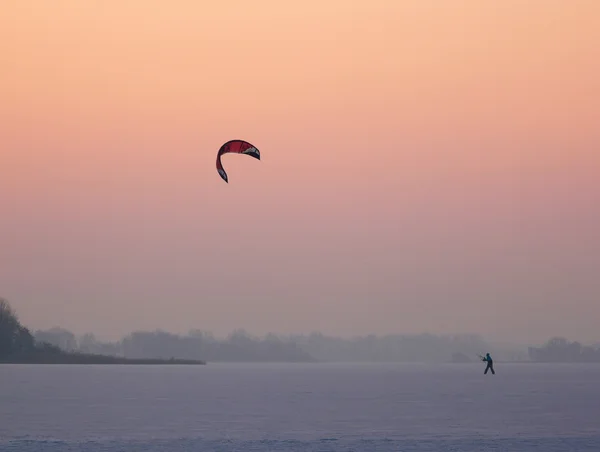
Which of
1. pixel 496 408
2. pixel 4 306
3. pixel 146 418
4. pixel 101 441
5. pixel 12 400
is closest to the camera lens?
pixel 101 441

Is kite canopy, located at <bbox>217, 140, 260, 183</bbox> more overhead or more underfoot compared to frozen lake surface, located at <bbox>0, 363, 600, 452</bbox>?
more overhead

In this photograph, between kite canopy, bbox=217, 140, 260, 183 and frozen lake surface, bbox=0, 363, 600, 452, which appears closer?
frozen lake surface, bbox=0, 363, 600, 452

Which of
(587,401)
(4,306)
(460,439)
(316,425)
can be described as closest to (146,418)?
(316,425)

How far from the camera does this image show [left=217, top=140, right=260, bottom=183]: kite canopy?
30.1 metres

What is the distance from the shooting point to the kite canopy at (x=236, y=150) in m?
30.1

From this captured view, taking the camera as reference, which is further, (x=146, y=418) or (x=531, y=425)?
(x=146, y=418)

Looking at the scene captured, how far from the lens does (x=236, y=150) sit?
100 ft

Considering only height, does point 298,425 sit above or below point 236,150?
below

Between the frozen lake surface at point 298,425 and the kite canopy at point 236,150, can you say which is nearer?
the frozen lake surface at point 298,425

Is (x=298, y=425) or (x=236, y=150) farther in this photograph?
(x=236, y=150)

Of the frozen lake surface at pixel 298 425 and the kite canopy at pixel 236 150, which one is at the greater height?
the kite canopy at pixel 236 150

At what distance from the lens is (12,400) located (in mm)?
40969

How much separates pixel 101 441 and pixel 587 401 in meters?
25.2

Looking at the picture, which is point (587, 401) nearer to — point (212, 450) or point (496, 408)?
point (496, 408)
